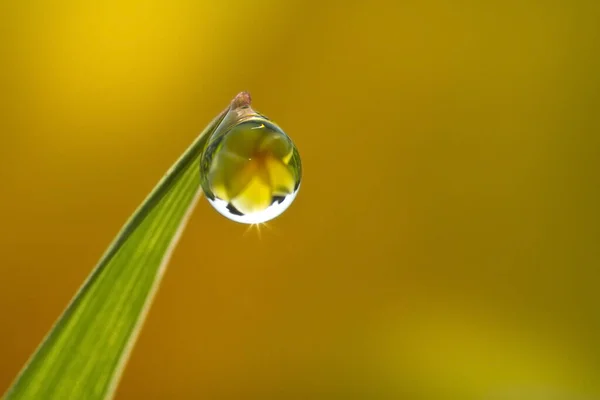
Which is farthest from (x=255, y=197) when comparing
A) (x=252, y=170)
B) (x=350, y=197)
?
(x=350, y=197)

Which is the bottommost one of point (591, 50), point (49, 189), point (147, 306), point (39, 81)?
point (147, 306)

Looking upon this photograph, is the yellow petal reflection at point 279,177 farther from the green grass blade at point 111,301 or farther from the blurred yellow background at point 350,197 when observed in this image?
the blurred yellow background at point 350,197

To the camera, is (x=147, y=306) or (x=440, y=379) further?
(x=440, y=379)

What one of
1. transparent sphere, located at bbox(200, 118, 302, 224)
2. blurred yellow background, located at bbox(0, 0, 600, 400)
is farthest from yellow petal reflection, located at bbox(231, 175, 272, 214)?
blurred yellow background, located at bbox(0, 0, 600, 400)

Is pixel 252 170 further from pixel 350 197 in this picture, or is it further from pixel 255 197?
pixel 350 197

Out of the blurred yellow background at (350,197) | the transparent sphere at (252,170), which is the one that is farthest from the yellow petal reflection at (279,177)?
the blurred yellow background at (350,197)

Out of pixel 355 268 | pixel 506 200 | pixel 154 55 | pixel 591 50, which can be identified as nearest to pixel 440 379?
pixel 355 268

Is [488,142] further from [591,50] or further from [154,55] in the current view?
[154,55]

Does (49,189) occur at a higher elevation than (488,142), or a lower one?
lower
